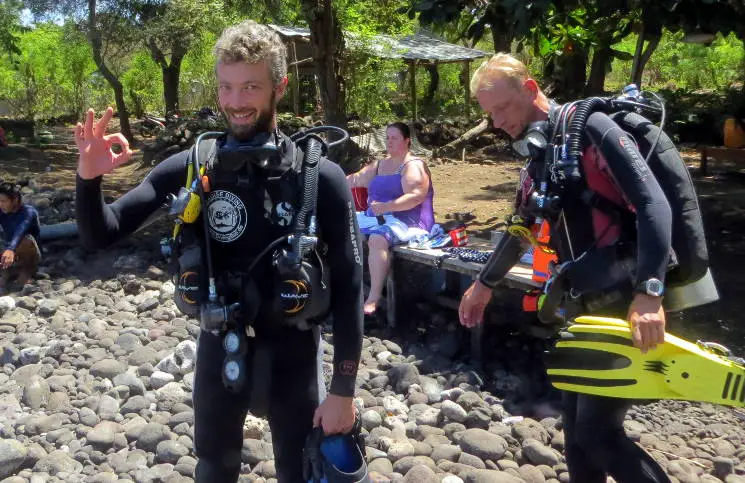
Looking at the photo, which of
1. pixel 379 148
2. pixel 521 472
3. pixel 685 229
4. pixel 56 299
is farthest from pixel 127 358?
pixel 379 148

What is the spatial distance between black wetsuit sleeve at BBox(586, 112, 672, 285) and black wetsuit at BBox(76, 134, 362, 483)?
89cm

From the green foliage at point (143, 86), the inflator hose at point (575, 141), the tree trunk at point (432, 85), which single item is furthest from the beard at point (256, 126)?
the green foliage at point (143, 86)

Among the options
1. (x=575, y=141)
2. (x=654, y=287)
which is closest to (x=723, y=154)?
(x=575, y=141)

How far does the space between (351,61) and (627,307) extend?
15.2 m

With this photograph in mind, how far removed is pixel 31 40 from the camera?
3506 centimetres

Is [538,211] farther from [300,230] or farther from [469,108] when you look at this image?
[469,108]

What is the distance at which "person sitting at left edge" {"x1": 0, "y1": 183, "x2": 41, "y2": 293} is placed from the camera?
7.95 m

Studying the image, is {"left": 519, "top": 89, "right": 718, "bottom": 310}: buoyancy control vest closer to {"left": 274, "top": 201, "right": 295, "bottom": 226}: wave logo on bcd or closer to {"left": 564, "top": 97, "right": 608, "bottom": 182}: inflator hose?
{"left": 564, "top": 97, "right": 608, "bottom": 182}: inflator hose

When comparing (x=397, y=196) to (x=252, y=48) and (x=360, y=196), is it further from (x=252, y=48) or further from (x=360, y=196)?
(x=252, y=48)

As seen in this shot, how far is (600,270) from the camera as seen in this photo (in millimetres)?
2691

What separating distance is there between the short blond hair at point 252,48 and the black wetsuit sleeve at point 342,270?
13.7 inches

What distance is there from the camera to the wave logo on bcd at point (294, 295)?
2385 millimetres

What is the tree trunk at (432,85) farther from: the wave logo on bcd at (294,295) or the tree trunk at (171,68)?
the wave logo on bcd at (294,295)

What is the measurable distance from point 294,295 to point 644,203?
115cm
